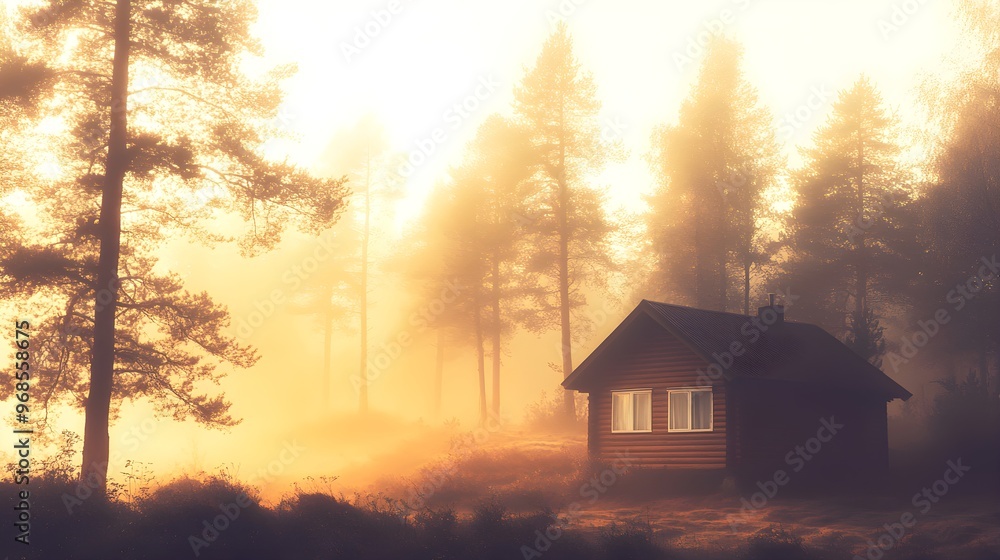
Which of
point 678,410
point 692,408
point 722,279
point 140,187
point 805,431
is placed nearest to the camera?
point 140,187

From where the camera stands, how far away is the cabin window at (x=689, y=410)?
29734mm

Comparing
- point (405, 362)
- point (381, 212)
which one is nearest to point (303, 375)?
point (405, 362)

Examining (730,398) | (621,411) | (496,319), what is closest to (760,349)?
(730,398)

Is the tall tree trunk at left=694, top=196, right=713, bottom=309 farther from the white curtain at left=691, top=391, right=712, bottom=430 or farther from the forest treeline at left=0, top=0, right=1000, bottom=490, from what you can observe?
the white curtain at left=691, top=391, right=712, bottom=430

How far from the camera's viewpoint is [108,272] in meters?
20.5

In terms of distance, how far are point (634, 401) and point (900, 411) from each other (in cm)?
2468

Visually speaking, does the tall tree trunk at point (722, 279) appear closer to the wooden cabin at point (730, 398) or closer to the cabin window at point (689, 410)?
the wooden cabin at point (730, 398)

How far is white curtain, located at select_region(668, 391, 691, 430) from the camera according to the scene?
30266mm

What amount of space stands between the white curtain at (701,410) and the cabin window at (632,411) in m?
1.65

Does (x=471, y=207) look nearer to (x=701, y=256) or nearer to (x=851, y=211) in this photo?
(x=701, y=256)

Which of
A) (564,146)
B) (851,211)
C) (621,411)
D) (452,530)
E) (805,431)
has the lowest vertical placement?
(452,530)

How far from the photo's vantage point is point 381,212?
173ft

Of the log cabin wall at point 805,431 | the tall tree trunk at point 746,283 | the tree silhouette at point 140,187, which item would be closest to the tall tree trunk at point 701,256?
the tall tree trunk at point 746,283

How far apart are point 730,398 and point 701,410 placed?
45.1 inches
